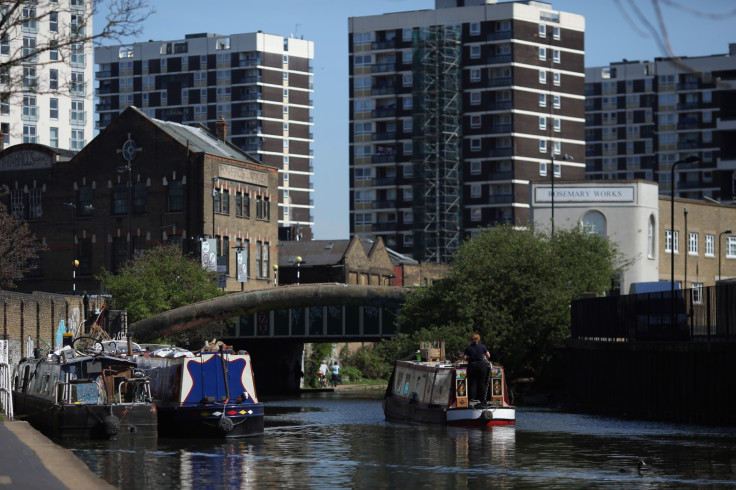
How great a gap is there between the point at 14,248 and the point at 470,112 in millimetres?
71870

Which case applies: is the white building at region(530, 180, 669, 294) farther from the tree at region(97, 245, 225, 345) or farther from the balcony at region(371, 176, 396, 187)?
the balcony at region(371, 176, 396, 187)

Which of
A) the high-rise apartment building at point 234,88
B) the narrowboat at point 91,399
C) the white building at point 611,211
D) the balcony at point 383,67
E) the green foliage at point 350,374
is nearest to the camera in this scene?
the narrowboat at point 91,399

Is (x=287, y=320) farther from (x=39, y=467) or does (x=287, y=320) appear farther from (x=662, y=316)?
(x=39, y=467)

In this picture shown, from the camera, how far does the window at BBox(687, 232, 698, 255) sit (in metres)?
110

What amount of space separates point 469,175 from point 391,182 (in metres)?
10.5

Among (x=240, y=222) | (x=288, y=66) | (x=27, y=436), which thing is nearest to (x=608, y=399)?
(x=27, y=436)

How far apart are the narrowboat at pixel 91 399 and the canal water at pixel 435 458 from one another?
4.45 feet

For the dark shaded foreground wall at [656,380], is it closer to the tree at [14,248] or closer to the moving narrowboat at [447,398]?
the moving narrowboat at [447,398]

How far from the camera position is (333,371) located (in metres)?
110

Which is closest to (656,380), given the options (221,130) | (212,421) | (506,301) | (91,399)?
(212,421)

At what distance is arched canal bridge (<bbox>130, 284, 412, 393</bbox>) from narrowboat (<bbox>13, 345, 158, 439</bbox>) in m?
→ 33.0

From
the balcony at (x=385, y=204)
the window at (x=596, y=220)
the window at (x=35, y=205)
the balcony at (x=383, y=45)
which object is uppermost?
the balcony at (x=383, y=45)

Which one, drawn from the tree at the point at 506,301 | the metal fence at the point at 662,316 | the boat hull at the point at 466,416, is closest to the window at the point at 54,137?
the tree at the point at 506,301

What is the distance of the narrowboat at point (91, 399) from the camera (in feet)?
148
